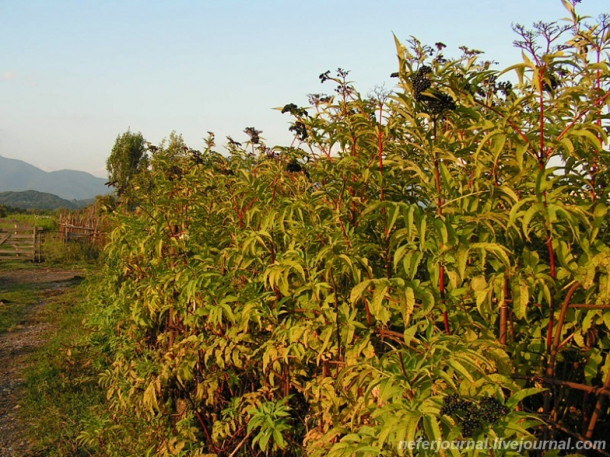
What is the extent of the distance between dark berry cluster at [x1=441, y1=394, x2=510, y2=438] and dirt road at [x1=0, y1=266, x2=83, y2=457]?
444 cm

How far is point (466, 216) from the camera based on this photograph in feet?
5.49

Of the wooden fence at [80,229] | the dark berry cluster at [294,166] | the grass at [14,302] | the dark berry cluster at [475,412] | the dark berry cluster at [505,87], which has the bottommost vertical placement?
the grass at [14,302]

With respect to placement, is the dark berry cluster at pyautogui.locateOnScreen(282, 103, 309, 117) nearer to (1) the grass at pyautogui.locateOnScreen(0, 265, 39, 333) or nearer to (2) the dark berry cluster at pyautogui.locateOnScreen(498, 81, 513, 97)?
(2) the dark berry cluster at pyautogui.locateOnScreen(498, 81, 513, 97)

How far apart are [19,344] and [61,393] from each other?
2.55m

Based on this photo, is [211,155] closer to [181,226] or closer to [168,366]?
[181,226]

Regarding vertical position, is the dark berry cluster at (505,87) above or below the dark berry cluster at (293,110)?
above

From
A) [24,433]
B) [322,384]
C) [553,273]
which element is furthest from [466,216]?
[24,433]

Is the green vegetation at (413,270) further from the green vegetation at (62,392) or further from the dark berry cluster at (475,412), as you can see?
the green vegetation at (62,392)

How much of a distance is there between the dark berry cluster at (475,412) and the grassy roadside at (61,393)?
3.86 m

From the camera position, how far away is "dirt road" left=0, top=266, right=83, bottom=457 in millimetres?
4594

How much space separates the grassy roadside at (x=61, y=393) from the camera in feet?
14.5

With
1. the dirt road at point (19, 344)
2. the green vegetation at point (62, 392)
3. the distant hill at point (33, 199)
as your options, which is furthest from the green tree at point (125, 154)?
the distant hill at point (33, 199)

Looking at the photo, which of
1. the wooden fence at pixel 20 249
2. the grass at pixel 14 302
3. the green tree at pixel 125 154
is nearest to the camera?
the grass at pixel 14 302

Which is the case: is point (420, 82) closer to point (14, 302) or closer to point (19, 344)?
point (19, 344)
